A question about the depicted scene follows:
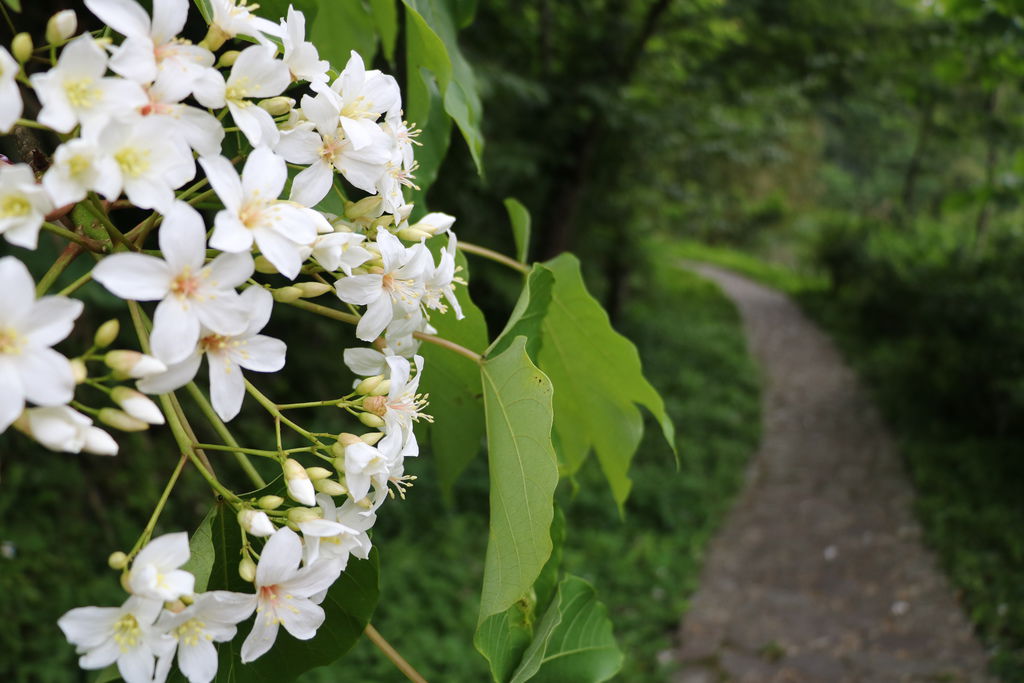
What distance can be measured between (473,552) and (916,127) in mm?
13238

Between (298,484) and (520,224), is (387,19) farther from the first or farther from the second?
(298,484)

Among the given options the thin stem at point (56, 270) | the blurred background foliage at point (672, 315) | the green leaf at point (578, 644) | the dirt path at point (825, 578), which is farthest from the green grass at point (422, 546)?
the thin stem at point (56, 270)

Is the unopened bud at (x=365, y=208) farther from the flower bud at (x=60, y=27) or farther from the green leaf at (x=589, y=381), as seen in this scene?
the green leaf at (x=589, y=381)

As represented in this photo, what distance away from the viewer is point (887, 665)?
495cm

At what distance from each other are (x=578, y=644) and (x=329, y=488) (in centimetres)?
54

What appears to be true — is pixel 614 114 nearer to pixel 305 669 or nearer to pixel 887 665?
pixel 887 665

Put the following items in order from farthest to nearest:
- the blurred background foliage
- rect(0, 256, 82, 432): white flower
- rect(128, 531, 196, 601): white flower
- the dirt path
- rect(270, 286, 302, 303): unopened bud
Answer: the dirt path, the blurred background foliage, rect(270, 286, 302, 303): unopened bud, rect(128, 531, 196, 601): white flower, rect(0, 256, 82, 432): white flower

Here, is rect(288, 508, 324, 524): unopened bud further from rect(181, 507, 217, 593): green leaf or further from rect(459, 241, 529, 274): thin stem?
rect(459, 241, 529, 274): thin stem

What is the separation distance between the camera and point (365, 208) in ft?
2.80

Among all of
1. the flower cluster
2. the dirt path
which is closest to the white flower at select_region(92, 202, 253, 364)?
the flower cluster

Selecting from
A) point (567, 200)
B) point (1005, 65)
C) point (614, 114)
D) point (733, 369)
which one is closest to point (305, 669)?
point (1005, 65)

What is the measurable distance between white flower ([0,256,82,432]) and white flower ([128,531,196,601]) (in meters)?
0.16

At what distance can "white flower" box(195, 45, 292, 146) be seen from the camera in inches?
28.4

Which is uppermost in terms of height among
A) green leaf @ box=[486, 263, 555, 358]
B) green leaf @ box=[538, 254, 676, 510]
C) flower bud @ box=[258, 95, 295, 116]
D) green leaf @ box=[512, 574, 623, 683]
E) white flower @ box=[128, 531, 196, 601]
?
flower bud @ box=[258, 95, 295, 116]
